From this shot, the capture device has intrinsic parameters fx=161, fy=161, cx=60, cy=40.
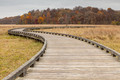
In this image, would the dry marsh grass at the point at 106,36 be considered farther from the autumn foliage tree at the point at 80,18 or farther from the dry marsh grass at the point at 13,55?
the autumn foliage tree at the point at 80,18

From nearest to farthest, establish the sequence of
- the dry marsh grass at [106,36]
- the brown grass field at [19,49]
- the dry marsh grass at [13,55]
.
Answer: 1. the dry marsh grass at [13,55]
2. the brown grass field at [19,49]
3. the dry marsh grass at [106,36]

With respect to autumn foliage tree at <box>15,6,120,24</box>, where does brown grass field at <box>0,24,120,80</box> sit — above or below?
below

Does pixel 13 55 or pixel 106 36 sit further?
pixel 106 36

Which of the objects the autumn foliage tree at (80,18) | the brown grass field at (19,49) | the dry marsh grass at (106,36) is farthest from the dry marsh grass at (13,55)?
the autumn foliage tree at (80,18)

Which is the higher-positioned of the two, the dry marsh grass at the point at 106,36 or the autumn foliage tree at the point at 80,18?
the autumn foliage tree at the point at 80,18

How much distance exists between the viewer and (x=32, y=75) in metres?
5.86

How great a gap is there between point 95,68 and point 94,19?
108 metres

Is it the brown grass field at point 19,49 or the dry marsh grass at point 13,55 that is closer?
the dry marsh grass at point 13,55

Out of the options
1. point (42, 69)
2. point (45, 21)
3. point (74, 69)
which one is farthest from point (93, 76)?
point (45, 21)

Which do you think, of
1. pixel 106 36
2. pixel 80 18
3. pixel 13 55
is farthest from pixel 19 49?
pixel 80 18

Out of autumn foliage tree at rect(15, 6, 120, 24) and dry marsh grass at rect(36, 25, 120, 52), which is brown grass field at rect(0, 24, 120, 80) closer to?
dry marsh grass at rect(36, 25, 120, 52)

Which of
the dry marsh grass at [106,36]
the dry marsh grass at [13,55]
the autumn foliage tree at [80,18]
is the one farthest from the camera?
the autumn foliage tree at [80,18]

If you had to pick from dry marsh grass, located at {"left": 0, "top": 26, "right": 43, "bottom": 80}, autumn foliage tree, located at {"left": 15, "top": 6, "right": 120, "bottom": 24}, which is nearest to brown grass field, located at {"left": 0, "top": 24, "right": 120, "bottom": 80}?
dry marsh grass, located at {"left": 0, "top": 26, "right": 43, "bottom": 80}

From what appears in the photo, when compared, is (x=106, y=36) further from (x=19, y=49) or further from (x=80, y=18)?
(x=80, y=18)
